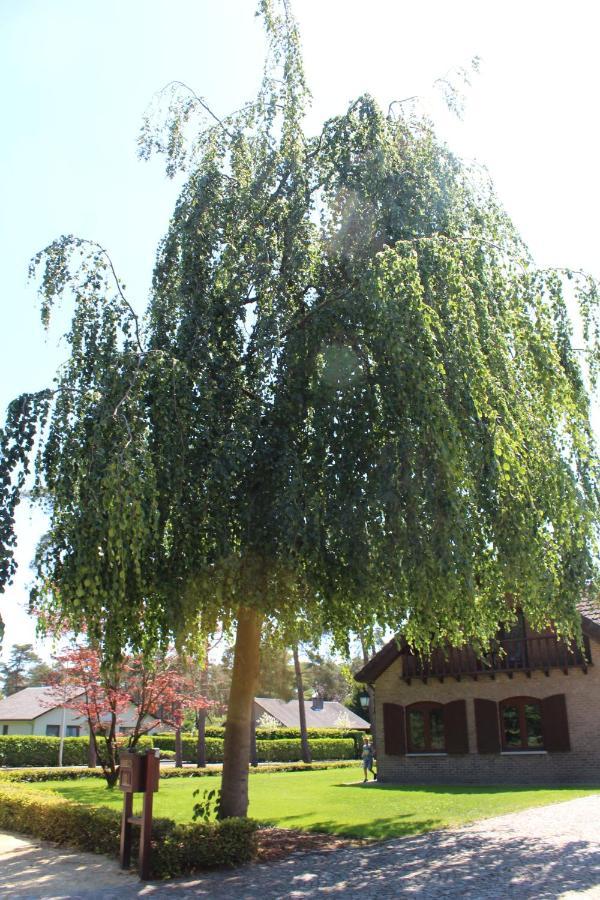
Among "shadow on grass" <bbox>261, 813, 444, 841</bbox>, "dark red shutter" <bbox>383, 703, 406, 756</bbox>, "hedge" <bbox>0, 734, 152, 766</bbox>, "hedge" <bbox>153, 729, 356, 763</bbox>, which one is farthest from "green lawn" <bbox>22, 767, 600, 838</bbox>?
"hedge" <bbox>153, 729, 356, 763</bbox>

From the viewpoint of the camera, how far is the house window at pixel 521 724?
1859cm

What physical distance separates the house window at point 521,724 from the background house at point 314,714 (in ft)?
90.3

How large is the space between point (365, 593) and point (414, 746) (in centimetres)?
1470

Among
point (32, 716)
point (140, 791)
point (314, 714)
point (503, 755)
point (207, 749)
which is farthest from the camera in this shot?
point (314, 714)

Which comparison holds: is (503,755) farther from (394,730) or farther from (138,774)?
(138,774)

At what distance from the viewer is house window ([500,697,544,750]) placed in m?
18.6

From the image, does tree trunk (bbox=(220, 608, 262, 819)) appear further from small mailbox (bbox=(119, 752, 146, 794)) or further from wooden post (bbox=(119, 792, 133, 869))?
small mailbox (bbox=(119, 752, 146, 794))

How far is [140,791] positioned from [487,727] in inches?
527

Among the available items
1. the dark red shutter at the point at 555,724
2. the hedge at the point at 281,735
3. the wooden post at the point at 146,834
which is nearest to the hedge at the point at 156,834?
the wooden post at the point at 146,834

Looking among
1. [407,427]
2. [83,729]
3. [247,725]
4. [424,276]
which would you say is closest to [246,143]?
[424,276]

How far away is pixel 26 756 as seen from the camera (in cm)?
3303

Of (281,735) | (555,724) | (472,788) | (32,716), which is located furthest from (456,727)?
(32,716)

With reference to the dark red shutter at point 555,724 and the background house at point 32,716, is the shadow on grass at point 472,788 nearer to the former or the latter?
the dark red shutter at point 555,724

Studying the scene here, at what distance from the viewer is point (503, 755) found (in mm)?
18875
